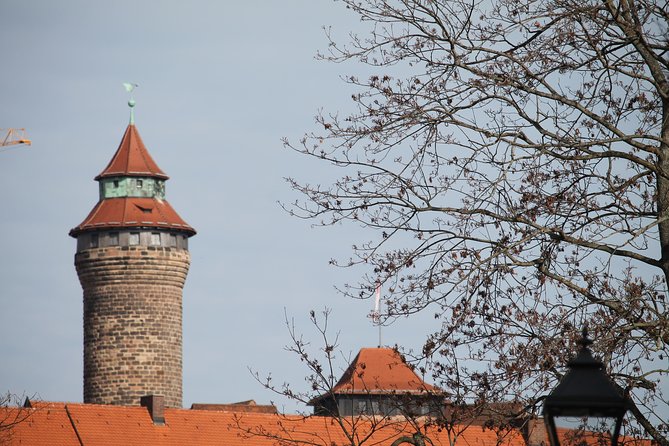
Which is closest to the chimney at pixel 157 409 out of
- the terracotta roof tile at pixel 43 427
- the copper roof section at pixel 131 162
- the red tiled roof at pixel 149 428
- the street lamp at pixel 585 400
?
the red tiled roof at pixel 149 428

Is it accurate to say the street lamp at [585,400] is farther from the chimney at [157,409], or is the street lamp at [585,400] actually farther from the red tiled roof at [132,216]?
the red tiled roof at [132,216]

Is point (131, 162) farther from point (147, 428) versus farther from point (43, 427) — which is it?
point (43, 427)

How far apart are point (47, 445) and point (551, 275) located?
32.6m

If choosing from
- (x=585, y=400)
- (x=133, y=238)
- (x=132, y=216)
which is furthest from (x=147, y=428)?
(x=585, y=400)

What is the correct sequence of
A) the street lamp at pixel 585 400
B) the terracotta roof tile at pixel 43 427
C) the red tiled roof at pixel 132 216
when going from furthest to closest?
1. the red tiled roof at pixel 132 216
2. the terracotta roof tile at pixel 43 427
3. the street lamp at pixel 585 400

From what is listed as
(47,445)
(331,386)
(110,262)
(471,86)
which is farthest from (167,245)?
(471,86)

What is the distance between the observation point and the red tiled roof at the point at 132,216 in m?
58.9

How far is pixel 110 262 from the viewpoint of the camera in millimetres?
57625

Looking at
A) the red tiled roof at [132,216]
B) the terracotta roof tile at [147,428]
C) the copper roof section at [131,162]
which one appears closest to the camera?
the terracotta roof tile at [147,428]

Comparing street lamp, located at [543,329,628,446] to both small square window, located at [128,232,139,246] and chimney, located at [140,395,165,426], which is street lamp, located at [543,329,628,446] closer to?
chimney, located at [140,395,165,426]

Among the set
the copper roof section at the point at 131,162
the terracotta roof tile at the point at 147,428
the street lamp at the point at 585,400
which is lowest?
the street lamp at the point at 585,400

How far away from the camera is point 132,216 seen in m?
59.3

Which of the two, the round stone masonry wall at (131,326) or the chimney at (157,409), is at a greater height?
the round stone masonry wall at (131,326)

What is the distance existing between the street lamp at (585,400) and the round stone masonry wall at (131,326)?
157 feet
